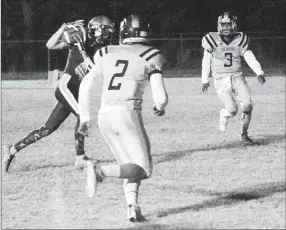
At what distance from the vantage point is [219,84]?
10.3 metres

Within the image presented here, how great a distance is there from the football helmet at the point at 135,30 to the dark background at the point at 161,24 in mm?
25981

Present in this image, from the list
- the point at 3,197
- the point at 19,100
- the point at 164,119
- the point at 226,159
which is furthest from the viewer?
the point at 19,100

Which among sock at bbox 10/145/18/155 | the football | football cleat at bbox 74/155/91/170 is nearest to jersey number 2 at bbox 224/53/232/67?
the football

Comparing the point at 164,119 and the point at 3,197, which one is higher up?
the point at 3,197

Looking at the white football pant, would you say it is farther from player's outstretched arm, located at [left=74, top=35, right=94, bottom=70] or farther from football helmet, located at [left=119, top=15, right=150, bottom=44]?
football helmet, located at [left=119, top=15, right=150, bottom=44]

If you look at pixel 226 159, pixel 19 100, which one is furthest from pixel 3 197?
pixel 19 100

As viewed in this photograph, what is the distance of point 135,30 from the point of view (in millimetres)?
5867

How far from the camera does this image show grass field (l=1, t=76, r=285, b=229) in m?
5.86

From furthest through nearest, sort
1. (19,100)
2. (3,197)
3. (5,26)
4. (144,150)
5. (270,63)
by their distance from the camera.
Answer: (5,26)
(270,63)
(19,100)
(3,197)
(144,150)

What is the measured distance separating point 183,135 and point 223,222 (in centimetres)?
518

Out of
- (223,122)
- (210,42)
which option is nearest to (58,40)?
(210,42)

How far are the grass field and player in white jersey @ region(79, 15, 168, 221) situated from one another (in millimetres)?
238

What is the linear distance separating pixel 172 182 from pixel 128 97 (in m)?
1.84

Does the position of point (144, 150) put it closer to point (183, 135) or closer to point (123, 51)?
point (123, 51)
